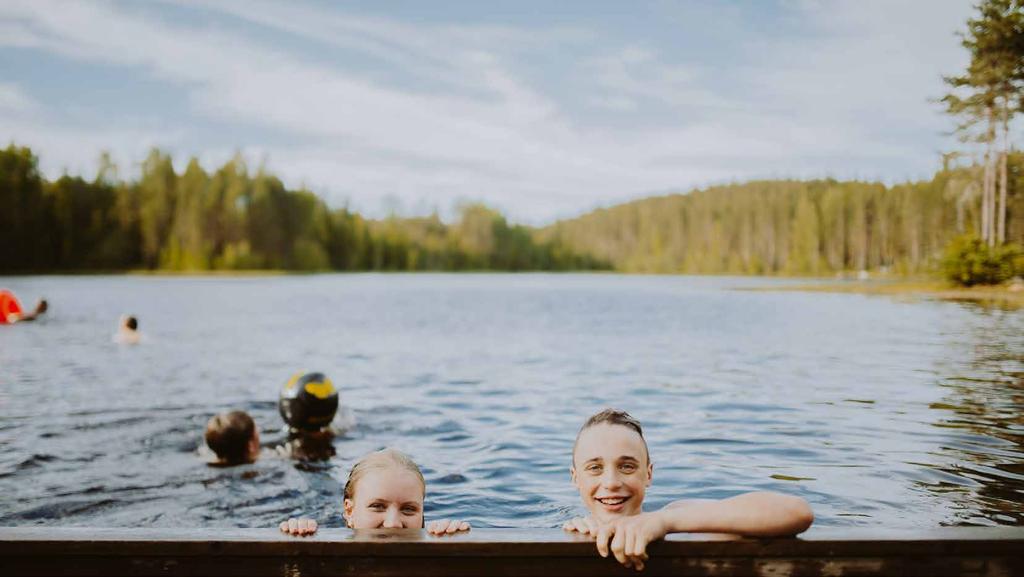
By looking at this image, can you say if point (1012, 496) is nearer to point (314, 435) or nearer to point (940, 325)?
point (314, 435)

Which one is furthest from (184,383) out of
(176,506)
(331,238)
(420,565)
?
(331,238)

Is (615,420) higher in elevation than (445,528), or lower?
higher

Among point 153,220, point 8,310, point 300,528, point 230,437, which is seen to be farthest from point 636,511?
point 153,220

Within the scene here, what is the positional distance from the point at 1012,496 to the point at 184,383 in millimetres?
15697

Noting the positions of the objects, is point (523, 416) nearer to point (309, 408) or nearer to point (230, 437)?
point (309, 408)

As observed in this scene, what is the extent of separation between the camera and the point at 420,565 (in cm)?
315

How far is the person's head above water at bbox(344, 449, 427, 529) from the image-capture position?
4.21 metres

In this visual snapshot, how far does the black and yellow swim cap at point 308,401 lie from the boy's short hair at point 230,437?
1172 millimetres

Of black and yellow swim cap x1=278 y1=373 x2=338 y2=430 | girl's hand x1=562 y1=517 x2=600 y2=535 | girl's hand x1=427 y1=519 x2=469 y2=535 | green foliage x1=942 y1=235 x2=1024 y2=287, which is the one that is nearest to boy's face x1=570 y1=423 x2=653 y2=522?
girl's hand x1=562 y1=517 x2=600 y2=535

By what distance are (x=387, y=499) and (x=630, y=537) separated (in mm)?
1574

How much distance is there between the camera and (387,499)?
4.21m

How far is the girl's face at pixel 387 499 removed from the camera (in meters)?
4.21

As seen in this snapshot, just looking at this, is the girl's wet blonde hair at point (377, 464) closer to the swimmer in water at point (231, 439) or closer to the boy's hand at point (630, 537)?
the boy's hand at point (630, 537)

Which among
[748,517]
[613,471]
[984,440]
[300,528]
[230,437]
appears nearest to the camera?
[748,517]
